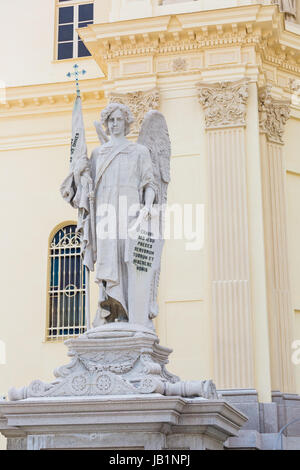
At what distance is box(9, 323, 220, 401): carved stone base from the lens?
7.82 meters

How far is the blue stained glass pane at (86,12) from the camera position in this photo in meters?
21.7

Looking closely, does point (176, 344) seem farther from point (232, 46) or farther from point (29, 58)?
point (29, 58)

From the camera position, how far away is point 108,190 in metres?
9.04

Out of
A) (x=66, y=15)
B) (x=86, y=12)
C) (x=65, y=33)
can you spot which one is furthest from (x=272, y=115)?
(x=66, y=15)

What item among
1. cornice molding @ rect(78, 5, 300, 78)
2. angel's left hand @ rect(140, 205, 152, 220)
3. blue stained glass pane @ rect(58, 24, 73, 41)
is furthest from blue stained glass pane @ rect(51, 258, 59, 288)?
angel's left hand @ rect(140, 205, 152, 220)

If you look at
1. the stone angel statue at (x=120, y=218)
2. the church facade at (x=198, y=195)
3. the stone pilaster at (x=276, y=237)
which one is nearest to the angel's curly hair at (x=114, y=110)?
the stone angel statue at (x=120, y=218)

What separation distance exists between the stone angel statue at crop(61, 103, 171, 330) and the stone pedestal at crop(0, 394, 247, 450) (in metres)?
1.27

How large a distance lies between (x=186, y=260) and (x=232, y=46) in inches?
181

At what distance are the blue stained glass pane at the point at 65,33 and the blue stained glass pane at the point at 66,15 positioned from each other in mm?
169

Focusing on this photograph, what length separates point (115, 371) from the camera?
8.10 meters

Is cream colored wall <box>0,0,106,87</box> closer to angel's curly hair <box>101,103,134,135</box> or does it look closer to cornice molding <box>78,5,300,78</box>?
cornice molding <box>78,5,300,78</box>

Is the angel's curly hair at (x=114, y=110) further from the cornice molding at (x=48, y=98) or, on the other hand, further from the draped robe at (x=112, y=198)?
the cornice molding at (x=48, y=98)

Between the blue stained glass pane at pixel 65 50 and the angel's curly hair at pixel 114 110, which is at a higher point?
the blue stained glass pane at pixel 65 50

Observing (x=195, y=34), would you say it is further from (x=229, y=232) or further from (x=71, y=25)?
(x=71, y=25)
